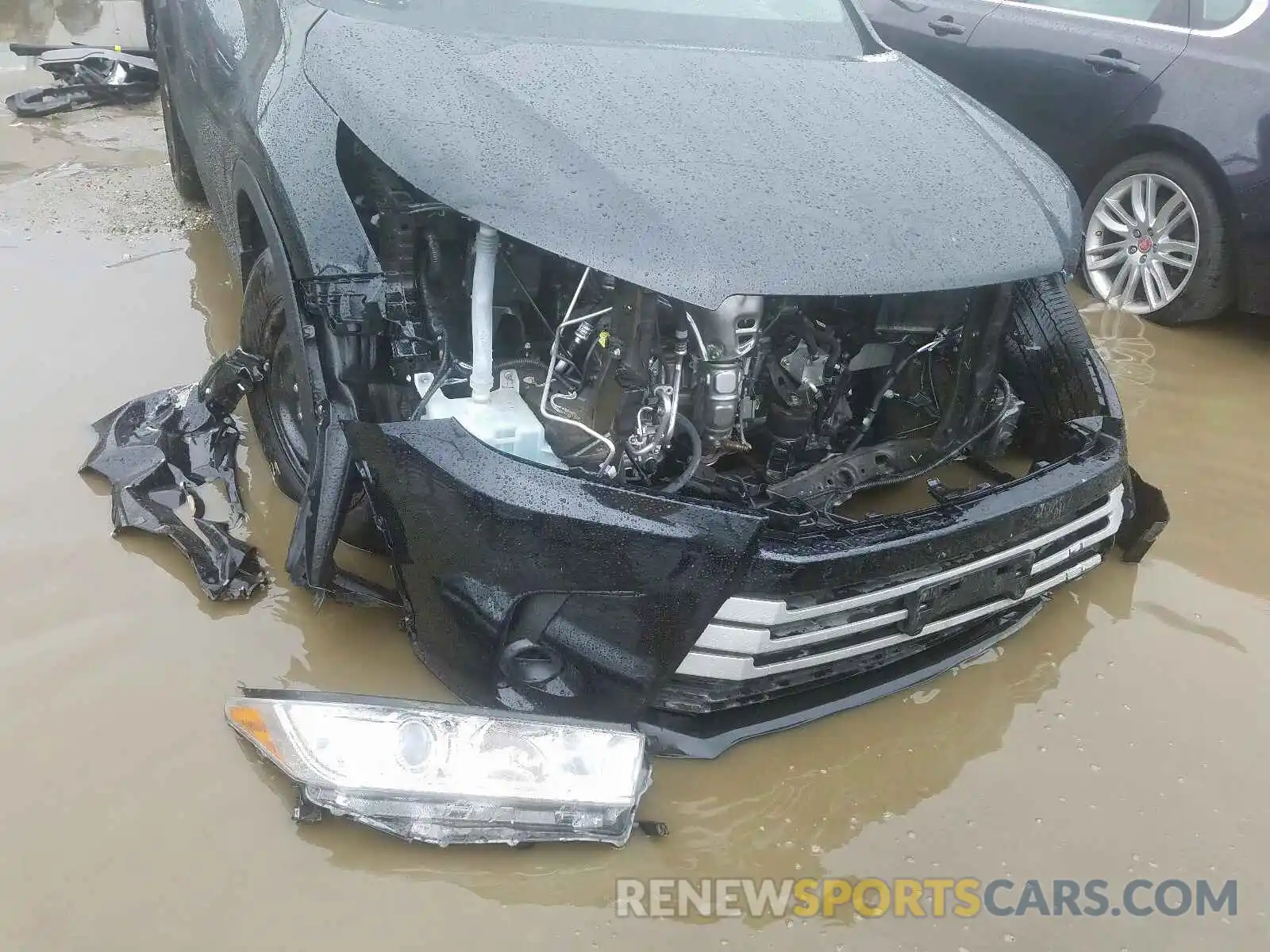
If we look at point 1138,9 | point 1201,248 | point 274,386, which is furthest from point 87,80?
point 1201,248

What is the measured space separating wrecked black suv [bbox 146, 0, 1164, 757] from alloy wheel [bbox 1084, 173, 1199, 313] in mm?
2074

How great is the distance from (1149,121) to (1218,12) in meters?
0.50

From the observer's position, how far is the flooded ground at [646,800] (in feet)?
5.94

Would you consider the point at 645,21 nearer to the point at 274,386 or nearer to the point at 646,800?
the point at 274,386

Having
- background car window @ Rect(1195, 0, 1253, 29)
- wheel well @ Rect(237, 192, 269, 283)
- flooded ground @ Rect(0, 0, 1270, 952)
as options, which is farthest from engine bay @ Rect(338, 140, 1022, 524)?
background car window @ Rect(1195, 0, 1253, 29)

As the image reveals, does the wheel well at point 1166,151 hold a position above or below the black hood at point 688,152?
below

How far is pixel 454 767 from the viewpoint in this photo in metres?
1.78

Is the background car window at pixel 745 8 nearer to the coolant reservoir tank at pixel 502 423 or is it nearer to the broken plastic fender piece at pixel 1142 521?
the coolant reservoir tank at pixel 502 423

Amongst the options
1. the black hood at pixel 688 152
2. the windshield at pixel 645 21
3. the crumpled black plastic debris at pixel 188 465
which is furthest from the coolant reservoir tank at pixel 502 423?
the windshield at pixel 645 21

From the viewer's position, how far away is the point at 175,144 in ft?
15.9

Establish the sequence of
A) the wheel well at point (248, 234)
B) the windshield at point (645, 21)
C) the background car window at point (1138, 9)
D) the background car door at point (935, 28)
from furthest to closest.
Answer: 1. the background car door at point (935, 28)
2. the background car window at point (1138, 9)
3. the wheel well at point (248, 234)
4. the windshield at point (645, 21)

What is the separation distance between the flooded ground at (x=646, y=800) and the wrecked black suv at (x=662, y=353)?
203 millimetres

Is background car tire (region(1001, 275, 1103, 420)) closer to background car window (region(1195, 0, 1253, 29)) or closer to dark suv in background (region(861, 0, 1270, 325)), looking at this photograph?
dark suv in background (region(861, 0, 1270, 325))

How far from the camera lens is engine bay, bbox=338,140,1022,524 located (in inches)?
80.6
